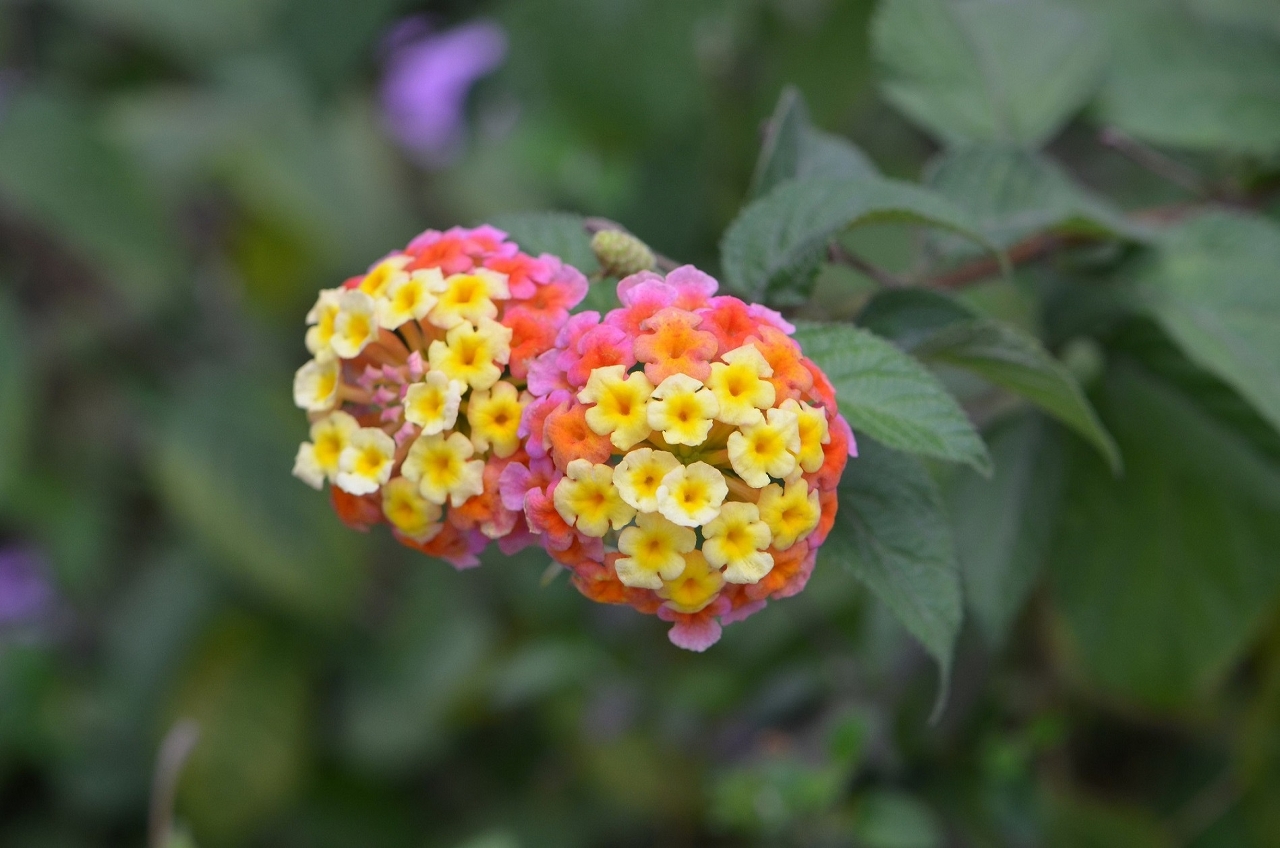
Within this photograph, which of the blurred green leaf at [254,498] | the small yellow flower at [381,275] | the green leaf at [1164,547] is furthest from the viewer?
the blurred green leaf at [254,498]

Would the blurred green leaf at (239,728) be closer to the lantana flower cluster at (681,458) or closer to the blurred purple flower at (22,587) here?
the blurred purple flower at (22,587)

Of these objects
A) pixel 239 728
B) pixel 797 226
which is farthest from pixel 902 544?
pixel 239 728

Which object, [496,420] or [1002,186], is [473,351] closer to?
[496,420]

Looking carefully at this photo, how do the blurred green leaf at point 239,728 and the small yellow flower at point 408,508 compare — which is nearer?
the small yellow flower at point 408,508

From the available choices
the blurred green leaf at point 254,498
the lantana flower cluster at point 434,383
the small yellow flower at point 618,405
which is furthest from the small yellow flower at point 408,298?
the blurred green leaf at point 254,498

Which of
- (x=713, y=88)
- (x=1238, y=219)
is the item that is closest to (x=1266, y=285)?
(x=1238, y=219)

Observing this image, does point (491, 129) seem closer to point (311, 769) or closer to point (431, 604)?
point (431, 604)
